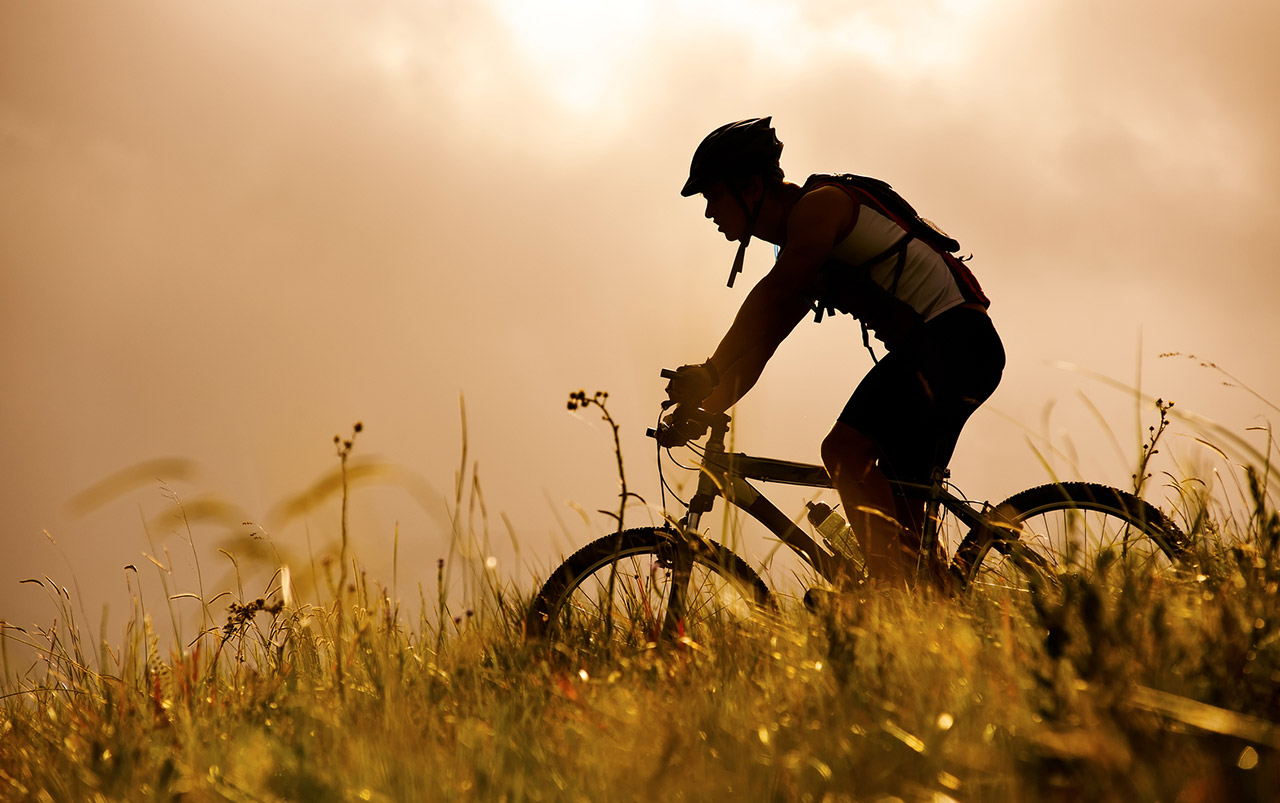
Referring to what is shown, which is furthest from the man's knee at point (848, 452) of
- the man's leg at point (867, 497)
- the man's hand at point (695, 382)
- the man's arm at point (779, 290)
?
the man's hand at point (695, 382)

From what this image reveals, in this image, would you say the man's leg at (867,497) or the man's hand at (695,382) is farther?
the man's hand at (695,382)

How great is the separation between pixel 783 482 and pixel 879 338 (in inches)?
30.6

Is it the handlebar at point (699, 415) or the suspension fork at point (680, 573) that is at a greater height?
the handlebar at point (699, 415)

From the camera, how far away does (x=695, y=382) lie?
3.51 meters

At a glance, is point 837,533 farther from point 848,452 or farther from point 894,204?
point 894,204

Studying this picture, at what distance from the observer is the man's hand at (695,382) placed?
3.51 meters

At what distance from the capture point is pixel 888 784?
5.53 feet

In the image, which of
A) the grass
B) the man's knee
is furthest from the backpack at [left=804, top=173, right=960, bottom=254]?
the grass

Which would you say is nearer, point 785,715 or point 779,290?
point 785,715

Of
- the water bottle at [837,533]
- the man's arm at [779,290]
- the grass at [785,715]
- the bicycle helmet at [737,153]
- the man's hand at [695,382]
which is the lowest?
the grass at [785,715]

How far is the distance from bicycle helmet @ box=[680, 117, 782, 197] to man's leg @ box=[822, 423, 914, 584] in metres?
1.23

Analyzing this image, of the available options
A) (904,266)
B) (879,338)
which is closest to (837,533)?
(879,338)

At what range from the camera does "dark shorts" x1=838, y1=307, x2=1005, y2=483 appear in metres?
3.53

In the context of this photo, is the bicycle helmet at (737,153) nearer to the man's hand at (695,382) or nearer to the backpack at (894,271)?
the backpack at (894,271)
